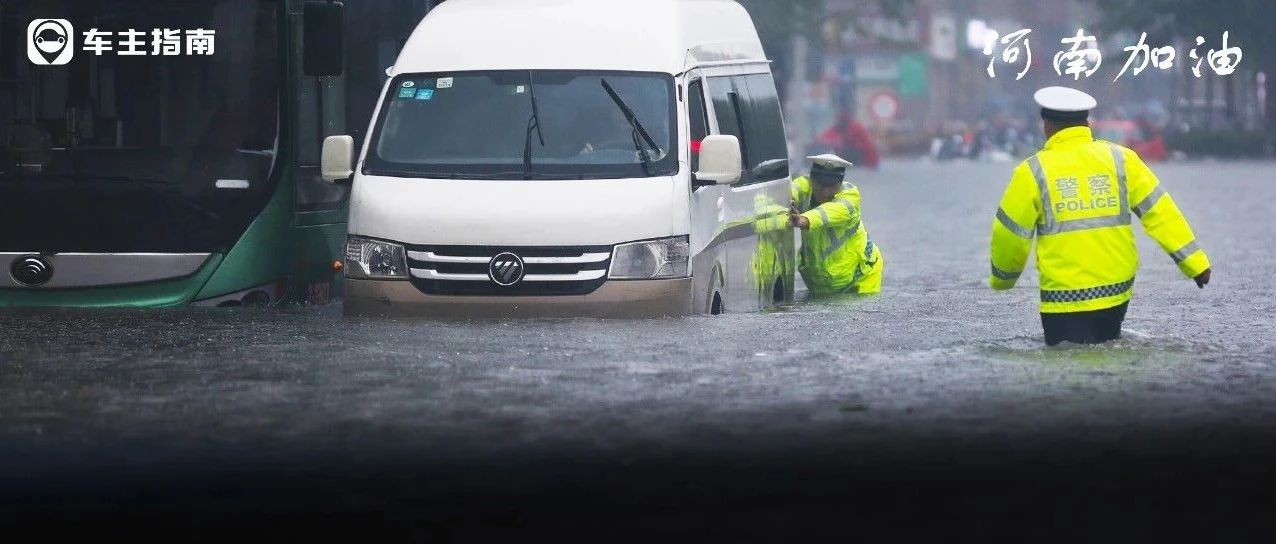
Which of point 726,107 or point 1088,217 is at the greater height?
point 726,107

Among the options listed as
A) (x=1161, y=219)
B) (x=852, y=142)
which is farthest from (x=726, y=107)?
(x=852, y=142)

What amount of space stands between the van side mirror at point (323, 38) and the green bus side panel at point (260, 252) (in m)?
0.82

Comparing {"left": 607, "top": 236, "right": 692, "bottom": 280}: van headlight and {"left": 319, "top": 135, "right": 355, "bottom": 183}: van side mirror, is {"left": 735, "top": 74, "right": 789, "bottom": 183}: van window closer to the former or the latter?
{"left": 607, "top": 236, "right": 692, "bottom": 280}: van headlight

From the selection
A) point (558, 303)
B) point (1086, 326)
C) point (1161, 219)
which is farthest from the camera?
point (558, 303)

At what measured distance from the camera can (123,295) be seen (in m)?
14.0

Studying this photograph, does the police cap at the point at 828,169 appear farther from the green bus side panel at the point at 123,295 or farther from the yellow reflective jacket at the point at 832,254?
the green bus side panel at the point at 123,295

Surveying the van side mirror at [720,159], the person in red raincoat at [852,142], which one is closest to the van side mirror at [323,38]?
the van side mirror at [720,159]

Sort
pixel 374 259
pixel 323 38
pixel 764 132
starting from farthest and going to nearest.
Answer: pixel 764 132, pixel 323 38, pixel 374 259

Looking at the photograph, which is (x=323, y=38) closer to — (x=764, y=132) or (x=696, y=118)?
(x=696, y=118)

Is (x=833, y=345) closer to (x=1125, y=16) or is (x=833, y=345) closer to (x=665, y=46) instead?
(x=665, y=46)

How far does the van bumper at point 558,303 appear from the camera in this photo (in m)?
12.3

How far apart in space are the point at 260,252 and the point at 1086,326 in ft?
16.3

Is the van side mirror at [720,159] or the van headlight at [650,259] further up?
the van side mirror at [720,159]

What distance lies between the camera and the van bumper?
12.3 metres
